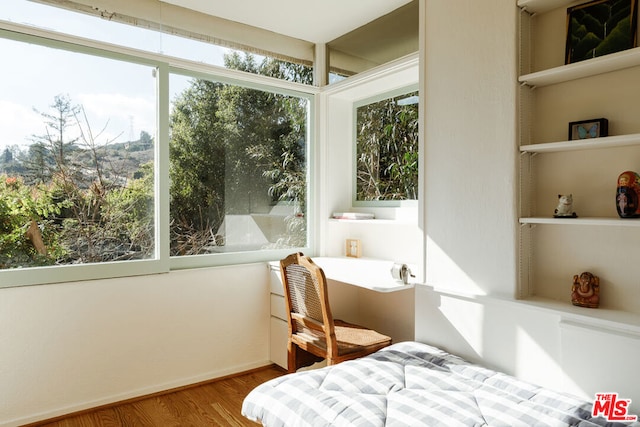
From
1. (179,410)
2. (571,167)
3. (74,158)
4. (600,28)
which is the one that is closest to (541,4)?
(600,28)

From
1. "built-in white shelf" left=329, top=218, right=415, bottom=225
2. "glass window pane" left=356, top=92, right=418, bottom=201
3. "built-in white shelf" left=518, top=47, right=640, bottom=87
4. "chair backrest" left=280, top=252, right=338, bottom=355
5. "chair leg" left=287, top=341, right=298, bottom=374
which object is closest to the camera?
"built-in white shelf" left=518, top=47, right=640, bottom=87

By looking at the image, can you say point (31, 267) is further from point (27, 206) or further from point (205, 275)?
point (205, 275)

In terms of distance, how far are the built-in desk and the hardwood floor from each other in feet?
1.42

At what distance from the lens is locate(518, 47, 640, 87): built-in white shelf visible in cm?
158

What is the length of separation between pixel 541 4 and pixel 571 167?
71 cm

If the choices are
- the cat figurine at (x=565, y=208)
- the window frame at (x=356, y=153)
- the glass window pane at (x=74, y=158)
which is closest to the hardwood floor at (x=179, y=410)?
the glass window pane at (x=74, y=158)

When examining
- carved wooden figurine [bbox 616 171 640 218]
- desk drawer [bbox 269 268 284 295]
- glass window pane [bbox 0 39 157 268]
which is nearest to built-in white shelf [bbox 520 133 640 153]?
carved wooden figurine [bbox 616 171 640 218]

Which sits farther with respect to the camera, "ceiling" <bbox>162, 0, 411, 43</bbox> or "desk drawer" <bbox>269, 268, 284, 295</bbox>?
"desk drawer" <bbox>269, 268, 284, 295</bbox>

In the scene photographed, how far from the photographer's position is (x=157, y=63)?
2.91m

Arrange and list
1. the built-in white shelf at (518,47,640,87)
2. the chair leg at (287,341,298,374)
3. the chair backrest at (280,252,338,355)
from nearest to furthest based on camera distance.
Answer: the built-in white shelf at (518,47,640,87) → the chair backrest at (280,252,338,355) → the chair leg at (287,341,298,374)

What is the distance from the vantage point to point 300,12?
120 inches

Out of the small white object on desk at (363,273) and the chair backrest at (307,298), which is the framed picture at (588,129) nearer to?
the small white object on desk at (363,273)

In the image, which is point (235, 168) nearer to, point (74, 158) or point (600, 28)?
point (74, 158)

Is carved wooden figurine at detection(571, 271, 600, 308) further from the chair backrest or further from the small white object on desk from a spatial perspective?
the chair backrest
